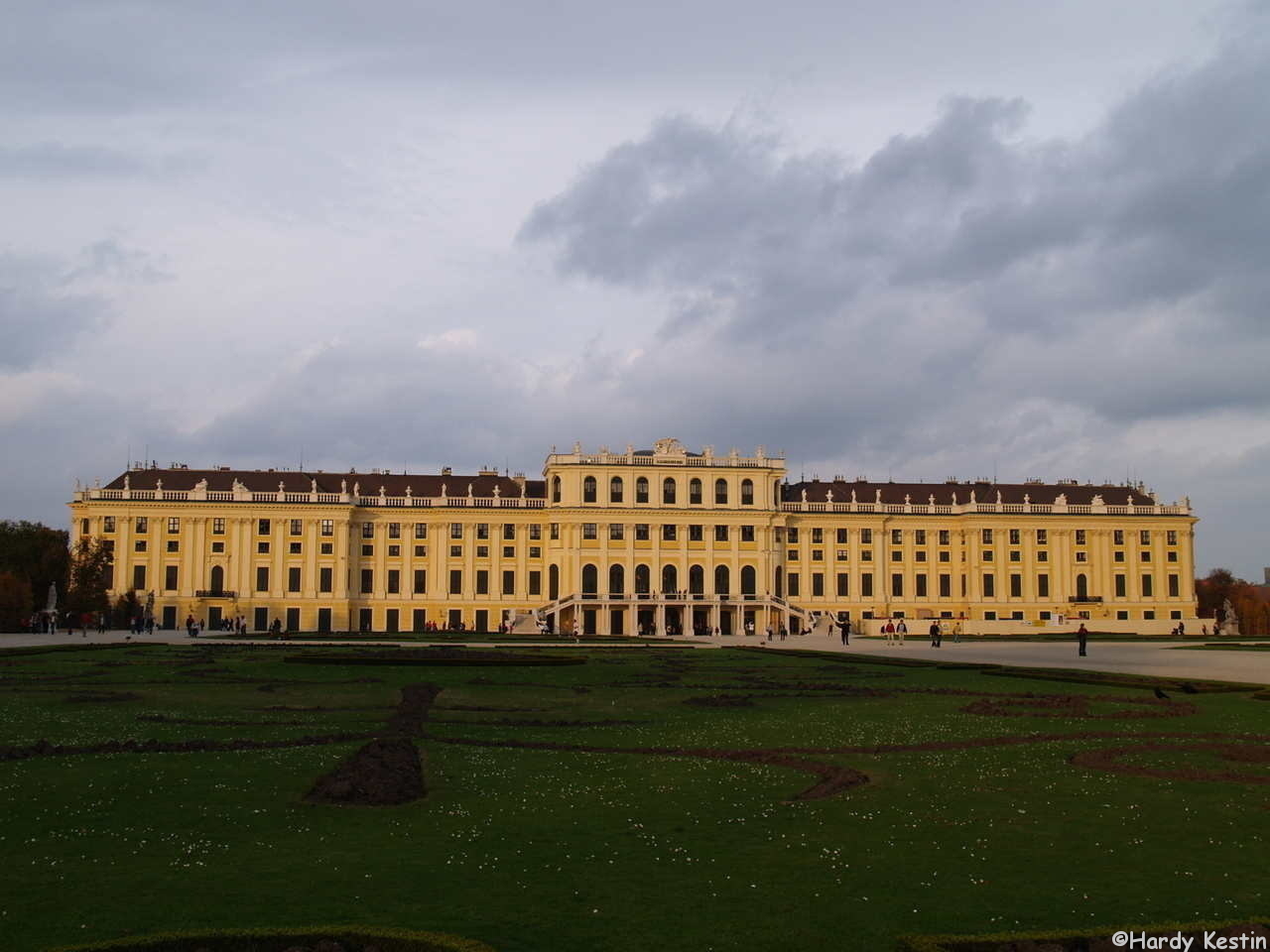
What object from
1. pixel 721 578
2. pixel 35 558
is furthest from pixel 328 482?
pixel 721 578

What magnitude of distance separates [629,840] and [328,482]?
87.7 m

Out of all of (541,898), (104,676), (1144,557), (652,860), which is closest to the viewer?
(541,898)

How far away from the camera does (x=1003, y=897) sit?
32.9 feet

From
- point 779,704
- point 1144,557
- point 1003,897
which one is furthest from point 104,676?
point 1144,557

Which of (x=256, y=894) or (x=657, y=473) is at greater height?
(x=657, y=473)

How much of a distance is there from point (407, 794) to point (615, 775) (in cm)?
309

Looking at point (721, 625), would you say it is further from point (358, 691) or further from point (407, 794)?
point (407, 794)

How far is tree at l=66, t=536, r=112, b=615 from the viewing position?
245 ft

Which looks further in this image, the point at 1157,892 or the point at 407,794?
the point at 407,794

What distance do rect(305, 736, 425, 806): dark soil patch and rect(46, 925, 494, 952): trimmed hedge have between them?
5.13 metres

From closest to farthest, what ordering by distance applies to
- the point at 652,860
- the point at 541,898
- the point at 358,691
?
the point at 541,898
the point at 652,860
the point at 358,691

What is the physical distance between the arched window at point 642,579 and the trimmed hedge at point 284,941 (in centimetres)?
8374

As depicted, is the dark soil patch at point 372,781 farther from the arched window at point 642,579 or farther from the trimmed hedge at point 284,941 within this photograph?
the arched window at point 642,579

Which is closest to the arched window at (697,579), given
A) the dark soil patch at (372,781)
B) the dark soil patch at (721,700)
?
the dark soil patch at (721,700)
